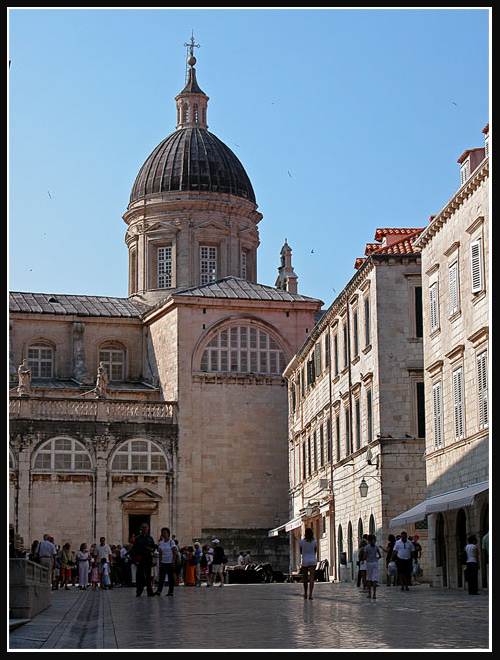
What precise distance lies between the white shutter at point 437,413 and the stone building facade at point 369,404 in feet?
13.9

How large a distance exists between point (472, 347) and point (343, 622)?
41.5ft

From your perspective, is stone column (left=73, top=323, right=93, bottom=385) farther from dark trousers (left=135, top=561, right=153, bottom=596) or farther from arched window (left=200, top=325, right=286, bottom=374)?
dark trousers (left=135, top=561, right=153, bottom=596)

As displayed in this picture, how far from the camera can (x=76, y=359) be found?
61188 mm

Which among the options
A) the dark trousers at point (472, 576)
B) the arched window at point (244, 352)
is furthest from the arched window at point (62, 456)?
the dark trousers at point (472, 576)

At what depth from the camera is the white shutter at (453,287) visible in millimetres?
29031

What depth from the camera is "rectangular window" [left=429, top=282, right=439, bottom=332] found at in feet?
102

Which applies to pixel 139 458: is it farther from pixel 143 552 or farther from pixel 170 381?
pixel 143 552

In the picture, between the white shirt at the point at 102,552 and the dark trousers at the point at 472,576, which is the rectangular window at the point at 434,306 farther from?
the white shirt at the point at 102,552

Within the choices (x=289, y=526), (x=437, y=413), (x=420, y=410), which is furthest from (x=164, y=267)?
(x=437, y=413)

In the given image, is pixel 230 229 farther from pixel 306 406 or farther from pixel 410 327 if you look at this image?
pixel 410 327

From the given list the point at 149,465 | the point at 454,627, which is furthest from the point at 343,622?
the point at 149,465

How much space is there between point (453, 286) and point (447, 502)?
5.61 meters

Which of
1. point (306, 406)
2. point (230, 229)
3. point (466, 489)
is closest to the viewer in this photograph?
point (466, 489)

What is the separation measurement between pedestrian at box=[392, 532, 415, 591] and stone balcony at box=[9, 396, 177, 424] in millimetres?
26272
